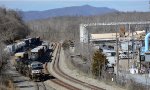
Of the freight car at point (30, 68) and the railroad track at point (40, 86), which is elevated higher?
the freight car at point (30, 68)

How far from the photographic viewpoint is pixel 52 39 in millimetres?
121750

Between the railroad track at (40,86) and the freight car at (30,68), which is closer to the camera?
the railroad track at (40,86)

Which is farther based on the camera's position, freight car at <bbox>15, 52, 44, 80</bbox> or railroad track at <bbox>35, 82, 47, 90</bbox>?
freight car at <bbox>15, 52, 44, 80</bbox>

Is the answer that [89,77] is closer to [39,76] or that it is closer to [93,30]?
[39,76]

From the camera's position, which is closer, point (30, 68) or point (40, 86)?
point (40, 86)

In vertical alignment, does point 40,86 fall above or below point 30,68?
below

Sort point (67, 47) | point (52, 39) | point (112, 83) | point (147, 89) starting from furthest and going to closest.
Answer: point (52, 39)
point (67, 47)
point (112, 83)
point (147, 89)

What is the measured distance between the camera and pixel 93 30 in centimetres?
10288

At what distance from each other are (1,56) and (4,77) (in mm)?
2191

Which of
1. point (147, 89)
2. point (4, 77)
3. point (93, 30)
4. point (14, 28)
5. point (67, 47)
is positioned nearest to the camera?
point (147, 89)

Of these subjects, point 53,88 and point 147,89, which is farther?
point 53,88


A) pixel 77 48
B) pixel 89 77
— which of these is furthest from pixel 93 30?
pixel 89 77

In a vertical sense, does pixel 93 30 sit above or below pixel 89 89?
above

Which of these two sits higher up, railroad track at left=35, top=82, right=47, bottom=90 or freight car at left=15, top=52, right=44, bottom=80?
freight car at left=15, top=52, right=44, bottom=80
